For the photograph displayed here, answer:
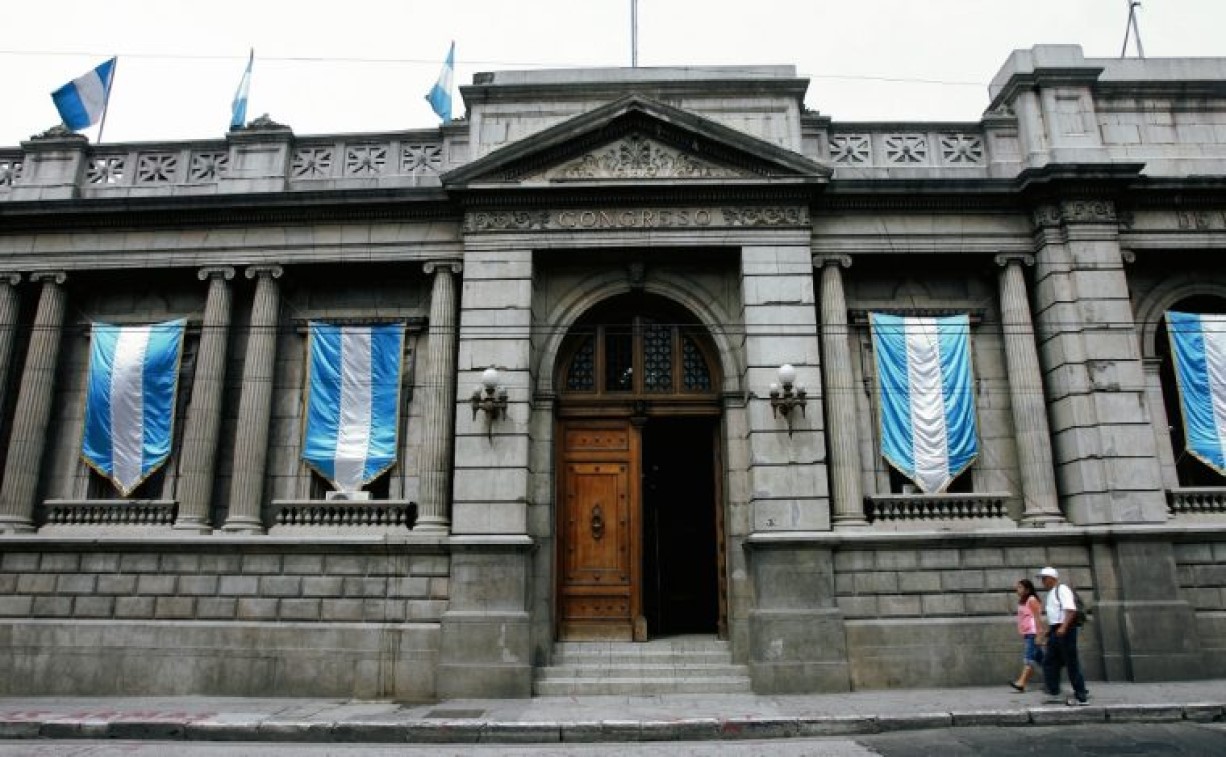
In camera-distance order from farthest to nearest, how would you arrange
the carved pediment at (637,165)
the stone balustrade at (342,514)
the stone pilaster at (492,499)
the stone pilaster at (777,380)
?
the carved pediment at (637,165), the stone balustrade at (342,514), the stone pilaster at (777,380), the stone pilaster at (492,499)

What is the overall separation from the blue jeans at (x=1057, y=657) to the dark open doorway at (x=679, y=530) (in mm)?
7840

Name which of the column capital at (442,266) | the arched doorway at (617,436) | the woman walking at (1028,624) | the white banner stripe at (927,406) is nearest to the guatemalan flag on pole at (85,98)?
the column capital at (442,266)

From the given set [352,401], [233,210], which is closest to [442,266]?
[352,401]

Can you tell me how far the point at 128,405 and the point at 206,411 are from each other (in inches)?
72.0

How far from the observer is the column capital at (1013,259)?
52.6 feet

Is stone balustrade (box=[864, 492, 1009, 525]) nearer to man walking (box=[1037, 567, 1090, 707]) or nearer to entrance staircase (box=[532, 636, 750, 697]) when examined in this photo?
man walking (box=[1037, 567, 1090, 707])

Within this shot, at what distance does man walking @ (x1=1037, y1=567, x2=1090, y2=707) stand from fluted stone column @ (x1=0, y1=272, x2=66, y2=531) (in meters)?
19.0

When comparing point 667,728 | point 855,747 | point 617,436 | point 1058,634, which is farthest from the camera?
point 617,436

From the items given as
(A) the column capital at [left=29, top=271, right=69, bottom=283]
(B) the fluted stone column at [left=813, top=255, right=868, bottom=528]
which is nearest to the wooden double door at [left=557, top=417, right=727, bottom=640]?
(B) the fluted stone column at [left=813, top=255, right=868, bottom=528]

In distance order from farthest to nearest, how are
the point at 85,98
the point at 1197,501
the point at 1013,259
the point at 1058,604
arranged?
1. the point at 85,98
2. the point at 1013,259
3. the point at 1197,501
4. the point at 1058,604

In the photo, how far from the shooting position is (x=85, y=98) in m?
A: 17.6

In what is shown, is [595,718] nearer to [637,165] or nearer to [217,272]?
[637,165]

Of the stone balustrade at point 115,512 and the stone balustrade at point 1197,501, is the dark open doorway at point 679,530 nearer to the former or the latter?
the stone balustrade at point 1197,501

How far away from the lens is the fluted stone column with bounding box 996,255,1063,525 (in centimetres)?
1485
